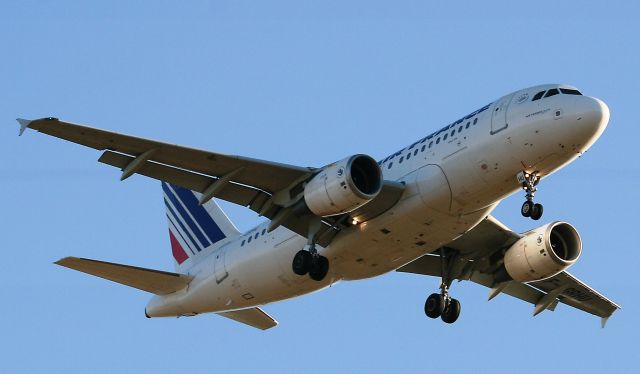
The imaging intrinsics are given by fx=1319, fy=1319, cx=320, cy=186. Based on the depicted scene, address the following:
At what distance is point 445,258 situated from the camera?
143 feet

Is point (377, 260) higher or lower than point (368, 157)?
lower

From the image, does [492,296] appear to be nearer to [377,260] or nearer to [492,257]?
[492,257]

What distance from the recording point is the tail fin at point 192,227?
46062mm

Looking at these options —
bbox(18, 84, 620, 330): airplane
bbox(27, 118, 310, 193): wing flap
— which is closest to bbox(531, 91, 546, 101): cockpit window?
bbox(18, 84, 620, 330): airplane

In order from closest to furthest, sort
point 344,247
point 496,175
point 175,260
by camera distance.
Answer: point 496,175
point 344,247
point 175,260

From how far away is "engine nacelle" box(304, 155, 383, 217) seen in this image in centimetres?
3662

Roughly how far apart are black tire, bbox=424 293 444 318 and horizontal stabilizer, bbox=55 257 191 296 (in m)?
7.93

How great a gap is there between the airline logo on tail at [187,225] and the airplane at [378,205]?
1955 millimetres

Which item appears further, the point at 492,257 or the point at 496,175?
the point at 492,257

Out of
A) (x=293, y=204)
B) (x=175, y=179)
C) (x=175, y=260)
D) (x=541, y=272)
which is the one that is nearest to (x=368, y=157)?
(x=293, y=204)

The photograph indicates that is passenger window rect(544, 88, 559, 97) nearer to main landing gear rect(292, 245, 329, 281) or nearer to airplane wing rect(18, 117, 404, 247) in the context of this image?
airplane wing rect(18, 117, 404, 247)

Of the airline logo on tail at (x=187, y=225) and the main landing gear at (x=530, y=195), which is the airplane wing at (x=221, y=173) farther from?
the airline logo on tail at (x=187, y=225)

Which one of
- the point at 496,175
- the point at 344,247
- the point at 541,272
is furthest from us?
the point at 541,272

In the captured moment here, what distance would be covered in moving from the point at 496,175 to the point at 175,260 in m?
14.8
